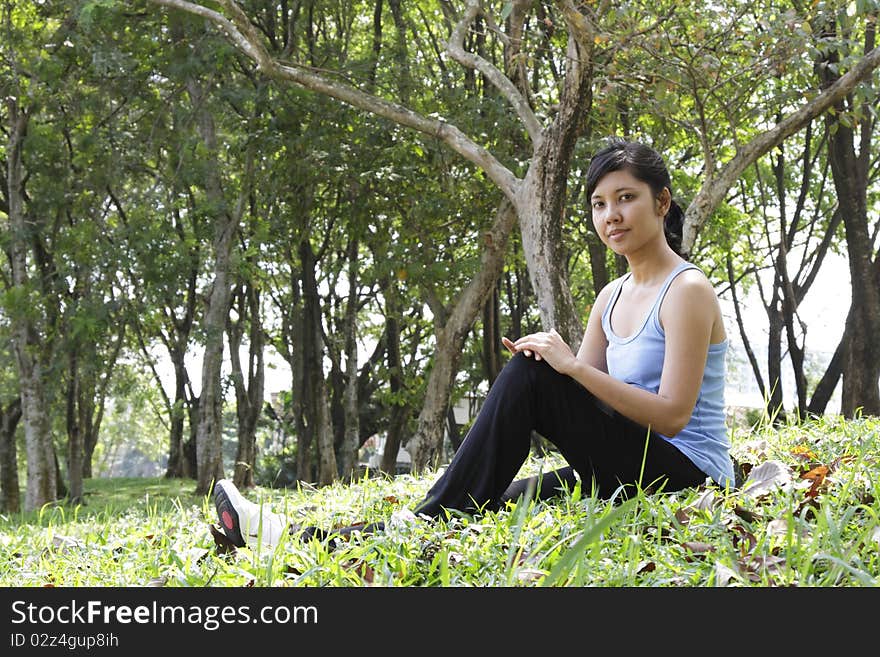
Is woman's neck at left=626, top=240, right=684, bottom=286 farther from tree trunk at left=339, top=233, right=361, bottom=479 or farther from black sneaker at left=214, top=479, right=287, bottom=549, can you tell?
tree trunk at left=339, top=233, right=361, bottom=479

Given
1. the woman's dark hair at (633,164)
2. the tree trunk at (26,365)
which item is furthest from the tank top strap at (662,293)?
the tree trunk at (26,365)

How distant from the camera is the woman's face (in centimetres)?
359

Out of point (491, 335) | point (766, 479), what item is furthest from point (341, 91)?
point (766, 479)

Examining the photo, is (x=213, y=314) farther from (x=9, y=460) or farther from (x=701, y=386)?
(x=701, y=386)

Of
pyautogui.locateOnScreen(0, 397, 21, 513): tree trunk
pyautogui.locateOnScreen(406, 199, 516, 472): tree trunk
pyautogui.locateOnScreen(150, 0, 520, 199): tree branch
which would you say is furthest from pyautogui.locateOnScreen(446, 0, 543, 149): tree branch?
pyautogui.locateOnScreen(0, 397, 21, 513): tree trunk

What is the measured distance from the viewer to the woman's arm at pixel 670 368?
10.7 feet

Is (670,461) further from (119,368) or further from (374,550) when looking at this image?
(119,368)

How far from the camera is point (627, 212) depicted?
3.59m

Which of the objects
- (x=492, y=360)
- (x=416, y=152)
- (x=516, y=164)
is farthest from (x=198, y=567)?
(x=492, y=360)

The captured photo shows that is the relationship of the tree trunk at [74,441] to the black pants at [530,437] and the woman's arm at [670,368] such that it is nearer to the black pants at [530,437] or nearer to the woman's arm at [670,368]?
the black pants at [530,437]

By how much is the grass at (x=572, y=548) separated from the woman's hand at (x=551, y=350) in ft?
1.53

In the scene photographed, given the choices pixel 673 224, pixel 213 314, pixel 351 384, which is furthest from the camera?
pixel 351 384

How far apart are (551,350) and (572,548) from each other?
3.91 feet

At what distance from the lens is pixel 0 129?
1578cm
